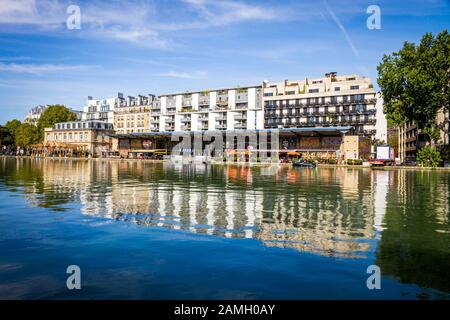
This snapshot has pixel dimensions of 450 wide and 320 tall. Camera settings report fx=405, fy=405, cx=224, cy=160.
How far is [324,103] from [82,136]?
78166mm

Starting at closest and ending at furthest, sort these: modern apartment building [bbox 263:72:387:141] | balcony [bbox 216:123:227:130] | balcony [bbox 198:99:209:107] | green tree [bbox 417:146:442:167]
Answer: green tree [bbox 417:146:442:167] → modern apartment building [bbox 263:72:387:141] → balcony [bbox 216:123:227:130] → balcony [bbox 198:99:209:107]

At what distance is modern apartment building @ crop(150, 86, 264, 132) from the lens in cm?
12044

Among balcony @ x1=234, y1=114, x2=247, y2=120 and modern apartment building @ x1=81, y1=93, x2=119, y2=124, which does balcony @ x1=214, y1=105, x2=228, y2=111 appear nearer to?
balcony @ x1=234, y1=114, x2=247, y2=120

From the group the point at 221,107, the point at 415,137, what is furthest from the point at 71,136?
the point at 415,137

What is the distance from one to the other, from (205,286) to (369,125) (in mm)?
102065

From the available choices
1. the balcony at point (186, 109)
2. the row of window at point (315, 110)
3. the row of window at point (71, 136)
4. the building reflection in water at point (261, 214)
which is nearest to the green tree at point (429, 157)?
the row of window at point (315, 110)

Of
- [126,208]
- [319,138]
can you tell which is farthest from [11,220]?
[319,138]

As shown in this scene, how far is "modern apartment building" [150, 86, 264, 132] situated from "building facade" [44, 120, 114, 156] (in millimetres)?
16674

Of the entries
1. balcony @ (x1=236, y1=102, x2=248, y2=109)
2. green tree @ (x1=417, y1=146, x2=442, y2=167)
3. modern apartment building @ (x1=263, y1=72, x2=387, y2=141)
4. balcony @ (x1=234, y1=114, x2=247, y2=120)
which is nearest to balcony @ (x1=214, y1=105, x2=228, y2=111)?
balcony @ (x1=236, y1=102, x2=248, y2=109)

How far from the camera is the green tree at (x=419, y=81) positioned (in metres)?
61.6

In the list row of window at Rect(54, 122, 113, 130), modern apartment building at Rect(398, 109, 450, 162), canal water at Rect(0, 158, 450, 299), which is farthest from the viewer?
row of window at Rect(54, 122, 113, 130)

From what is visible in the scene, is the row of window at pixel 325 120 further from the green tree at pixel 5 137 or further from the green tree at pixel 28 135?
the green tree at pixel 5 137

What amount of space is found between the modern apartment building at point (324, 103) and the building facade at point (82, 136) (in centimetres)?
5522

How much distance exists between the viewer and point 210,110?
126m
